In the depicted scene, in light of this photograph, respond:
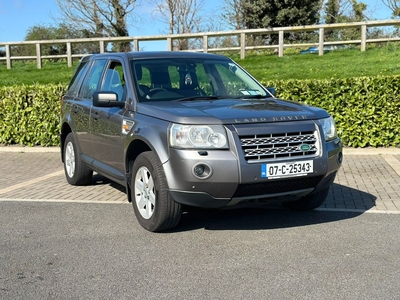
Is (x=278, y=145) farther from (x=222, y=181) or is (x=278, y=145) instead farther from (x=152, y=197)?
(x=152, y=197)

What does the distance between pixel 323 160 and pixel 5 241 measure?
3.28 meters

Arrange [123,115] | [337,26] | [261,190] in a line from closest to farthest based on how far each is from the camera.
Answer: [261,190] → [123,115] → [337,26]

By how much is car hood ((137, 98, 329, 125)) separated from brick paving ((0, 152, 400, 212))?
1.62 metres

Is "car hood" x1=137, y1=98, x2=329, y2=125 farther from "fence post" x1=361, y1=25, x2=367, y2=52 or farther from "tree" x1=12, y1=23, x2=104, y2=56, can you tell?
"tree" x1=12, y1=23, x2=104, y2=56

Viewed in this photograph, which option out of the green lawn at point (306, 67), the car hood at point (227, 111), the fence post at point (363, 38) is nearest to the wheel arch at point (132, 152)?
the car hood at point (227, 111)

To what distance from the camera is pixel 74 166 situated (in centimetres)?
775

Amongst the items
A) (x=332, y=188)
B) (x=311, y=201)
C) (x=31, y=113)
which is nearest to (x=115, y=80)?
(x=311, y=201)

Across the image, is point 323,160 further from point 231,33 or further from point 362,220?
point 231,33

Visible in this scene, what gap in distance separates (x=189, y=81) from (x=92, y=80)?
1.64 metres

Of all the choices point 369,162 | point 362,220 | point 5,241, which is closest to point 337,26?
point 369,162

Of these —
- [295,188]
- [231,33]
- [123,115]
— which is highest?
[231,33]

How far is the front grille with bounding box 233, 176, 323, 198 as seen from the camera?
485cm

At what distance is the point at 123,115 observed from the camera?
5.77 metres

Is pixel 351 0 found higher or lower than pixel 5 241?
higher
